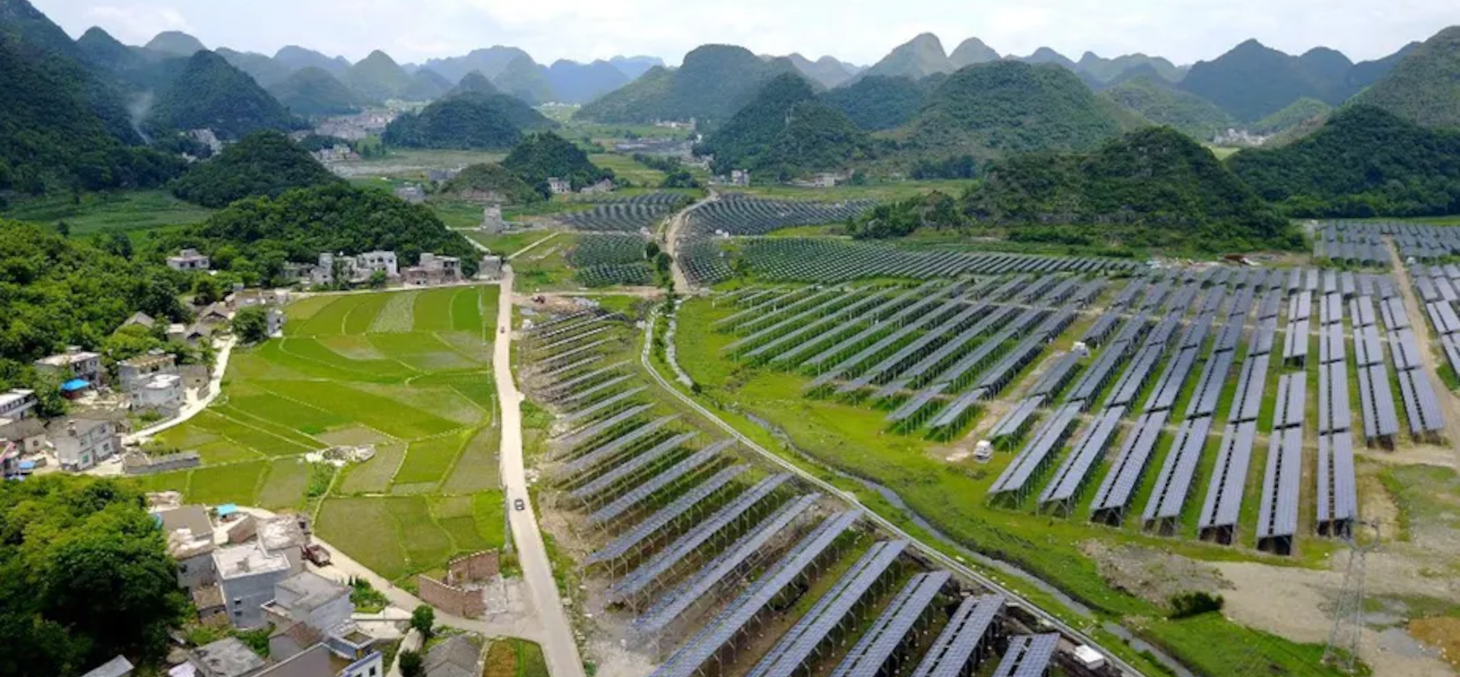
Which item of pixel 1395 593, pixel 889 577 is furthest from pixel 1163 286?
pixel 889 577

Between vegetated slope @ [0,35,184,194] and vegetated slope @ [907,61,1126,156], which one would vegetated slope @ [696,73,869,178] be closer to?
vegetated slope @ [907,61,1126,156]

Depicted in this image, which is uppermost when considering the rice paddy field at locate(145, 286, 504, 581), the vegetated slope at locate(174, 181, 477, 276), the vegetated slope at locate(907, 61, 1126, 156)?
the vegetated slope at locate(907, 61, 1126, 156)

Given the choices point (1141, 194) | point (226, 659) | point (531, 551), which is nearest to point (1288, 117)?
point (1141, 194)

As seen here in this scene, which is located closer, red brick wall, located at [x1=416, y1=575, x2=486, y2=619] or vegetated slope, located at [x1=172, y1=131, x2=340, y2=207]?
red brick wall, located at [x1=416, y1=575, x2=486, y2=619]

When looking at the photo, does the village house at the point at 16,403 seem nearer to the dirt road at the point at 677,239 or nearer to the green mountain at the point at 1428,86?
the dirt road at the point at 677,239

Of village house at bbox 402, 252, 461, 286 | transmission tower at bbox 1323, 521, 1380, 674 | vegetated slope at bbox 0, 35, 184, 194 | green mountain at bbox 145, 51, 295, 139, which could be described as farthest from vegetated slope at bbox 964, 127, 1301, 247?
green mountain at bbox 145, 51, 295, 139

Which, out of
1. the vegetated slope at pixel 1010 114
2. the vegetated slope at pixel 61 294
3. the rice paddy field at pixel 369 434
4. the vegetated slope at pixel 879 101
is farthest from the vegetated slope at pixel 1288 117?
the vegetated slope at pixel 61 294

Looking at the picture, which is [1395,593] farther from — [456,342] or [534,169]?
[534,169]

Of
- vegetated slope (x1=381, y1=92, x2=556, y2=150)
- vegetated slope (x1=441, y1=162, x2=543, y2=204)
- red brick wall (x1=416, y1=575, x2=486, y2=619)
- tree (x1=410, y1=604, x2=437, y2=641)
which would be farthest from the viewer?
vegetated slope (x1=381, y1=92, x2=556, y2=150)
